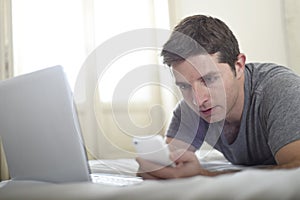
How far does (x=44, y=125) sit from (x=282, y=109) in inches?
21.4

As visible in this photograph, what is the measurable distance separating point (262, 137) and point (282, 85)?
0.19m

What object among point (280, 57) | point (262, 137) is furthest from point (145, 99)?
point (262, 137)

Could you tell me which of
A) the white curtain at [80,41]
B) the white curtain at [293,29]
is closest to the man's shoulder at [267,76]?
the white curtain at [80,41]

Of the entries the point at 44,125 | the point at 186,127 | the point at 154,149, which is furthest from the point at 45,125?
the point at 186,127

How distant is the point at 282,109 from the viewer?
914mm

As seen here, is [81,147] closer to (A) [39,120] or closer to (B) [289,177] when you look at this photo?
(A) [39,120]

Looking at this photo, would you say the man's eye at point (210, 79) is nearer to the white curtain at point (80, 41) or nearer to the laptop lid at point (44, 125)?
the laptop lid at point (44, 125)

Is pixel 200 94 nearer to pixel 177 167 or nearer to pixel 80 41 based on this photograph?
pixel 177 167

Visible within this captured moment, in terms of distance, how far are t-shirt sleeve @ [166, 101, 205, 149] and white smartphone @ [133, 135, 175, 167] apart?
652 mm

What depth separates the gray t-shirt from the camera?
89cm

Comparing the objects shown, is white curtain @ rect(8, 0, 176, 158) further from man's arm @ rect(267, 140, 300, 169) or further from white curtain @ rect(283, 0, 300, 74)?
man's arm @ rect(267, 140, 300, 169)

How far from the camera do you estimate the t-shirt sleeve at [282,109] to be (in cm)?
86

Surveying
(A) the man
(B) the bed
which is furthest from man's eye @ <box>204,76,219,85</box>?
(B) the bed

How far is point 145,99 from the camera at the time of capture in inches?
93.4
